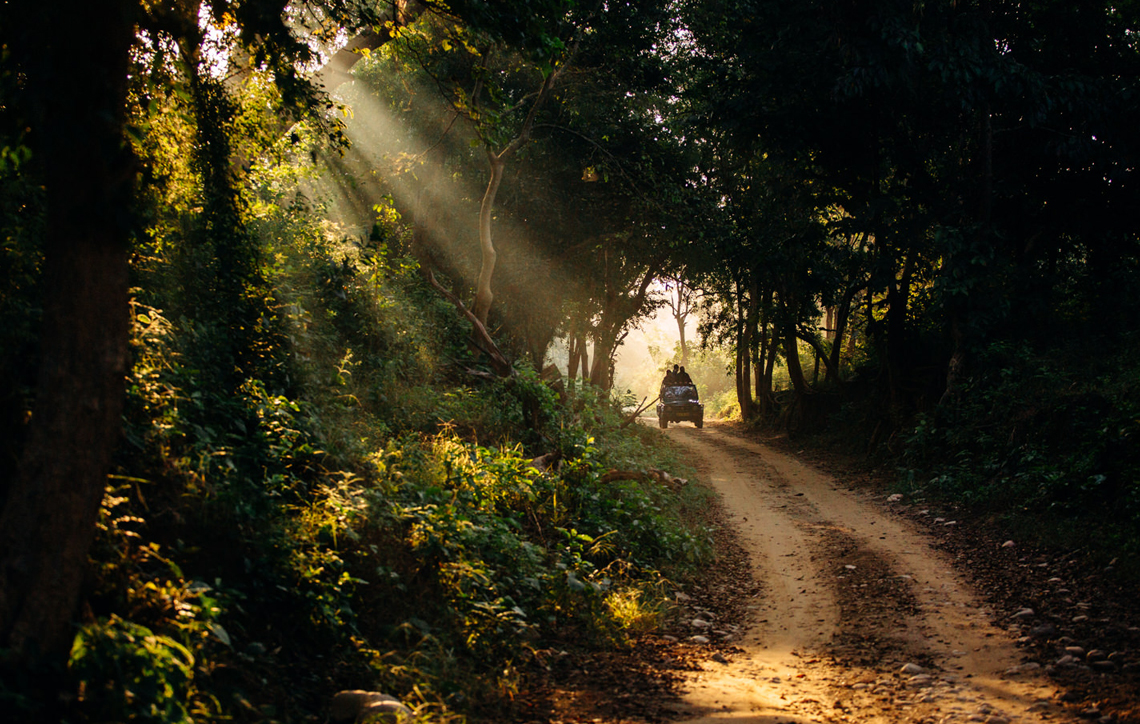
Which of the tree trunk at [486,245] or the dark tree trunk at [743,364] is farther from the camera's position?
the dark tree trunk at [743,364]

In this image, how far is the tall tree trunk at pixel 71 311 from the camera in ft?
9.68

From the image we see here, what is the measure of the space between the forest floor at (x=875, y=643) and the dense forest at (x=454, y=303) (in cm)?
50

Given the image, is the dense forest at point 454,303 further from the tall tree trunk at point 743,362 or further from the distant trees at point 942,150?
the tall tree trunk at point 743,362

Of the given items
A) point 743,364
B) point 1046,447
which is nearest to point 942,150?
point 1046,447

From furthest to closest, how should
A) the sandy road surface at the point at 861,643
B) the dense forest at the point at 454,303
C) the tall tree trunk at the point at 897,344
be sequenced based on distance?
the tall tree trunk at the point at 897,344 → the sandy road surface at the point at 861,643 → the dense forest at the point at 454,303

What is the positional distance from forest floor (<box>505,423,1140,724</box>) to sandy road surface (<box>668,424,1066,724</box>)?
0.02 metres

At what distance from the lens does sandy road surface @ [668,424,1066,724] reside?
14.5 ft

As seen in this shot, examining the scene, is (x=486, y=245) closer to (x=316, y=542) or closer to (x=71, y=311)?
(x=316, y=542)

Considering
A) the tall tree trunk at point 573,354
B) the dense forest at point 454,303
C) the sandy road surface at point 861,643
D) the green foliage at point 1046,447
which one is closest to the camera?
the dense forest at point 454,303

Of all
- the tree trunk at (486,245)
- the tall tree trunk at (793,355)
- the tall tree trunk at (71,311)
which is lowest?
the tall tree trunk at (71,311)

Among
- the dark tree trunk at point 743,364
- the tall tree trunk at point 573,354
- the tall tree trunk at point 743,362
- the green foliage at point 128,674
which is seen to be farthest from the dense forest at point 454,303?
the tall tree trunk at point 573,354

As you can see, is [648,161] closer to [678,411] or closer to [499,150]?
[499,150]

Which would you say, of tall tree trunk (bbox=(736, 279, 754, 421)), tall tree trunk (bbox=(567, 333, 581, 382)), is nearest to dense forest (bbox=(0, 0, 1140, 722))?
tall tree trunk (bbox=(736, 279, 754, 421))

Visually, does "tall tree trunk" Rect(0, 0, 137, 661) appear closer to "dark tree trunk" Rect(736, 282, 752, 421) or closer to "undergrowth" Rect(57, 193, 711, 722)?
"undergrowth" Rect(57, 193, 711, 722)
